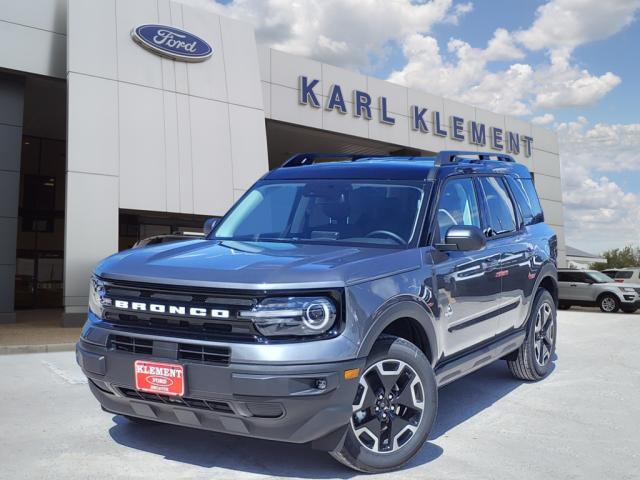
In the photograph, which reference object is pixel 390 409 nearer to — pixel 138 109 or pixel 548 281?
pixel 548 281

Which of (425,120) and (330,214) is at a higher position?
(425,120)

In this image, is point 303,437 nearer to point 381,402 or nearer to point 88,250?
point 381,402

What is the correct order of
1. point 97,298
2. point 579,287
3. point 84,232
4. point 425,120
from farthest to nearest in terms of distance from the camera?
point 425,120 → point 579,287 → point 84,232 → point 97,298

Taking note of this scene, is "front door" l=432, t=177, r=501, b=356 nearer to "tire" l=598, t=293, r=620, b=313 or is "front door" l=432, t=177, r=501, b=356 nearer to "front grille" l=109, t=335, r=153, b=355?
"front grille" l=109, t=335, r=153, b=355

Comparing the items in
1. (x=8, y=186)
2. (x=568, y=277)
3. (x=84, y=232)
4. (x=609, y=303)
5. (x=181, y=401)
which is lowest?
(x=609, y=303)

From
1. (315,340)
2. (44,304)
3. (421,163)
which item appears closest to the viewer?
(315,340)

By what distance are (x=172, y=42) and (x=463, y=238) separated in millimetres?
13604

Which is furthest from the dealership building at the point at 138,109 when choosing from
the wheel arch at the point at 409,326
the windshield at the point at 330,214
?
the wheel arch at the point at 409,326

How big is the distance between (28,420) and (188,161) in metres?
11.5

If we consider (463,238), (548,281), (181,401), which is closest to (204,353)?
(181,401)

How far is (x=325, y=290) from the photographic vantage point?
334 cm

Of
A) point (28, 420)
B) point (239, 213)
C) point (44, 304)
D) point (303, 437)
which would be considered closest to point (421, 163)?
point (239, 213)

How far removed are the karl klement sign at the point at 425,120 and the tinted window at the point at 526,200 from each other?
14.2 m

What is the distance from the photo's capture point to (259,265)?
11.4ft
